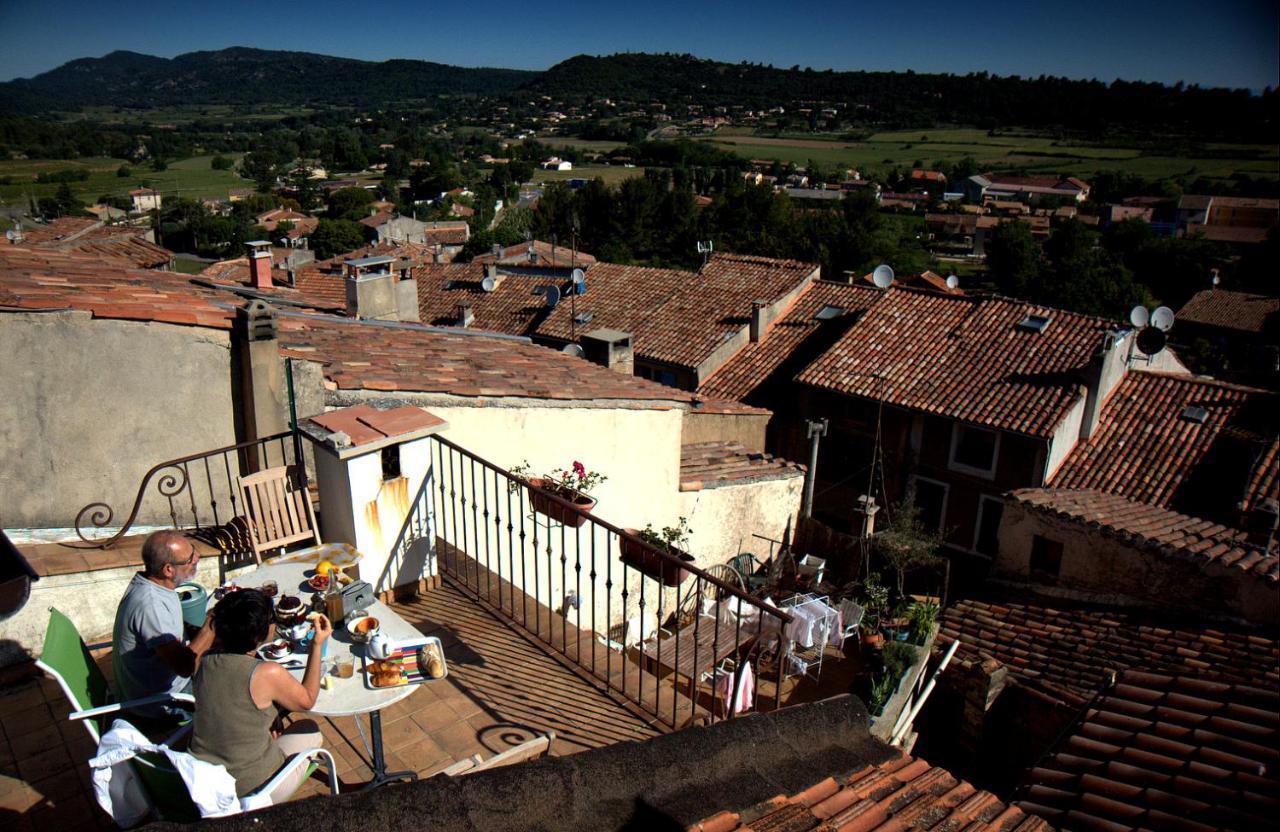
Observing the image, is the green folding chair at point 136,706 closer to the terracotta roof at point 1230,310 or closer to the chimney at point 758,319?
the chimney at point 758,319

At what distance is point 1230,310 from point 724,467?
50.0 meters

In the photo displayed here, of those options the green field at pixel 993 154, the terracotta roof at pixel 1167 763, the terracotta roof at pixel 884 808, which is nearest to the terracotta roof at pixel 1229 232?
the green field at pixel 993 154

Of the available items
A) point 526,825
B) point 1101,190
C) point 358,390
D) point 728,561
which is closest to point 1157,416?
point 728,561

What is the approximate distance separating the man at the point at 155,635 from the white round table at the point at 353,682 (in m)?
0.52

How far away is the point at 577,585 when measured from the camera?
5.06m

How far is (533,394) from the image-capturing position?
25.3 ft

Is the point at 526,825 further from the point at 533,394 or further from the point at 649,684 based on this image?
the point at 533,394

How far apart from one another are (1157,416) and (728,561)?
41.1 feet

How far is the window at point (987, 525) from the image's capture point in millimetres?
18938

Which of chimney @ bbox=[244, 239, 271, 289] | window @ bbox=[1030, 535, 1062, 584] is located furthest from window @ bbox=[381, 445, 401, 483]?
chimney @ bbox=[244, 239, 271, 289]

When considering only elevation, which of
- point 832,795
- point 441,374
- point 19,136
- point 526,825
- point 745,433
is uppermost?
point 19,136

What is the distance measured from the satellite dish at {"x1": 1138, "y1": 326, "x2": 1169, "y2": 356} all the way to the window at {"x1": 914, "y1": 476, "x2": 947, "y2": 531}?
5.59 metres

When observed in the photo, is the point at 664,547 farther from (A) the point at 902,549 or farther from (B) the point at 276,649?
(A) the point at 902,549

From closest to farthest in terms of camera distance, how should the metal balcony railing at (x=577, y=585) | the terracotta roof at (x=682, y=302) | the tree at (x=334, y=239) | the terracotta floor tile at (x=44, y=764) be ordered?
the terracotta floor tile at (x=44, y=764)
the metal balcony railing at (x=577, y=585)
the terracotta roof at (x=682, y=302)
the tree at (x=334, y=239)
